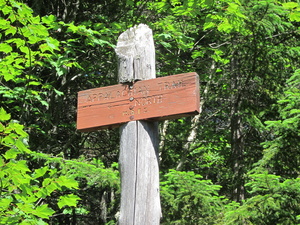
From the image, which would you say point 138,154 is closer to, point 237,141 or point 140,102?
point 140,102

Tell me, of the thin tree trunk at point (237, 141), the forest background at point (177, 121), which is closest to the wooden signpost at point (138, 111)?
the forest background at point (177, 121)

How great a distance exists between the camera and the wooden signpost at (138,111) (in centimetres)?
A: 304

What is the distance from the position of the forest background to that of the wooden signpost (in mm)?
1108

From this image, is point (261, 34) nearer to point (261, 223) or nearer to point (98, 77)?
point (98, 77)

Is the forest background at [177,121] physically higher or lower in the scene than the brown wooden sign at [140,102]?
higher

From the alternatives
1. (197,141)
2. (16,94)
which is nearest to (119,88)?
(16,94)

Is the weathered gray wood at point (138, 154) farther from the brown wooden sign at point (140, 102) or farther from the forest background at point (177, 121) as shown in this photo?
the forest background at point (177, 121)

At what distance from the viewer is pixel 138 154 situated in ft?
10.3

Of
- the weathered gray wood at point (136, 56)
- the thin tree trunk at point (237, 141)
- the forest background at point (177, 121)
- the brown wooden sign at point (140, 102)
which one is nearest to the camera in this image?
the brown wooden sign at point (140, 102)

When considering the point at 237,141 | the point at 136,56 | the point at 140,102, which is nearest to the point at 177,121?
the point at 237,141

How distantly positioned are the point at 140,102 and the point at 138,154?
365mm

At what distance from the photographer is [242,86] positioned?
8.84m

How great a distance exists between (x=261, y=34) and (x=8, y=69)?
468 centimetres

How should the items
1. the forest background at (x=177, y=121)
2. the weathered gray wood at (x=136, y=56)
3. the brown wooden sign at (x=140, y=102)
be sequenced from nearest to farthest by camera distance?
the brown wooden sign at (x=140, y=102) < the weathered gray wood at (x=136, y=56) < the forest background at (x=177, y=121)
